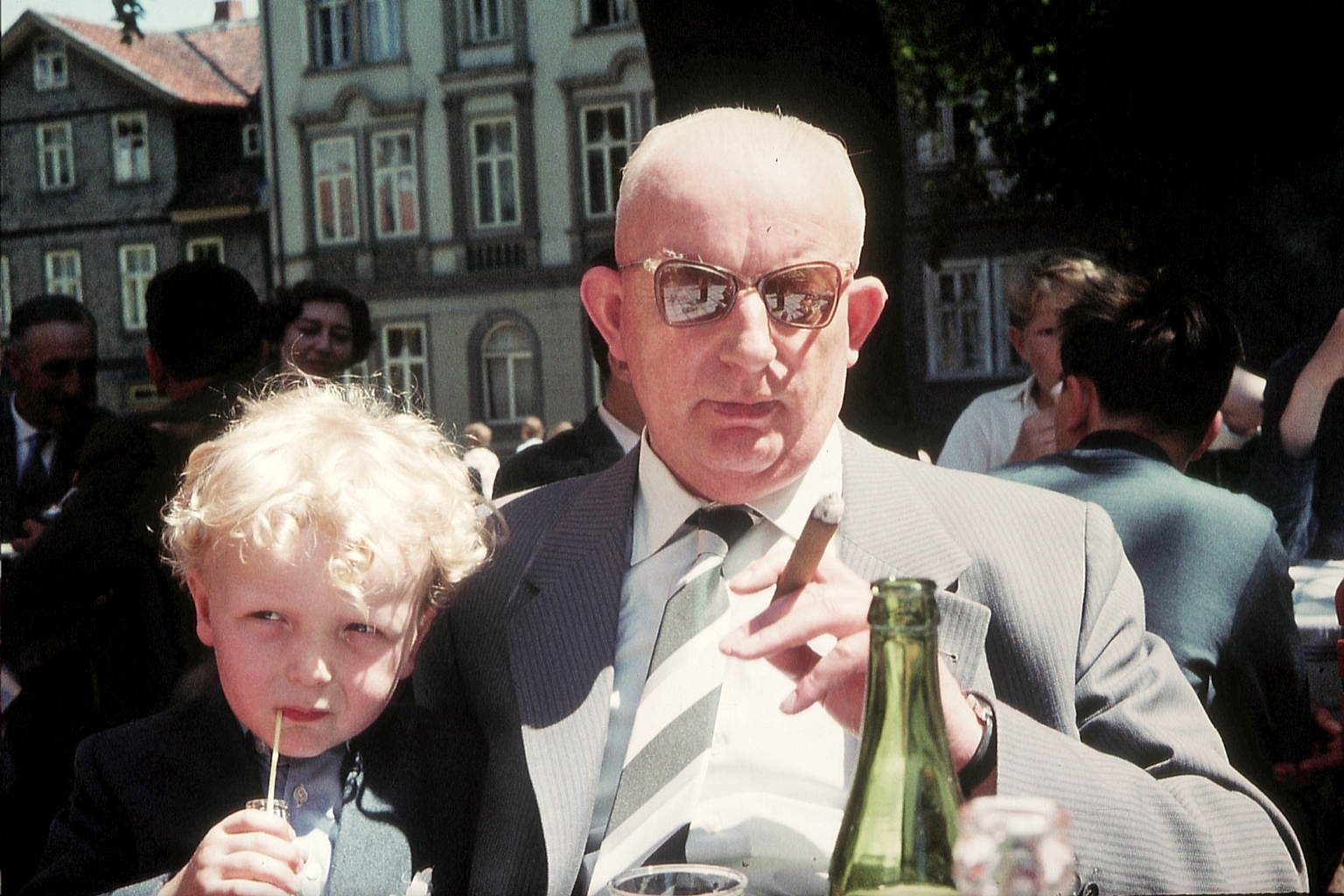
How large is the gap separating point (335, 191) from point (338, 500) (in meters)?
2.64

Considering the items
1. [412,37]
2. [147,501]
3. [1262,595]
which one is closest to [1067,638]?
[1262,595]

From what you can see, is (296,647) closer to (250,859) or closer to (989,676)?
(250,859)

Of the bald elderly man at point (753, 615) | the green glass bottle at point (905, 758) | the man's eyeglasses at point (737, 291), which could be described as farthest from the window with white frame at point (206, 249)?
the green glass bottle at point (905, 758)

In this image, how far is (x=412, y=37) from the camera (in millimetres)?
4285

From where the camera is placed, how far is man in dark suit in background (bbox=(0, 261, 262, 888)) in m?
2.64

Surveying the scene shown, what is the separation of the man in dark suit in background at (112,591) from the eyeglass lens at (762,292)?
4.34ft

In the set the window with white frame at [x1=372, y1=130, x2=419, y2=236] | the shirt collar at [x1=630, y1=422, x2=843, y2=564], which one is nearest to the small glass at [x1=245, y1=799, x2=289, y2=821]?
the shirt collar at [x1=630, y1=422, x2=843, y2=564]

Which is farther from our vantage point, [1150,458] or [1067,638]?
[1150,458]

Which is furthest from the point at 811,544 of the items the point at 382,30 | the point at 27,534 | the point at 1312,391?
the point at 382,30

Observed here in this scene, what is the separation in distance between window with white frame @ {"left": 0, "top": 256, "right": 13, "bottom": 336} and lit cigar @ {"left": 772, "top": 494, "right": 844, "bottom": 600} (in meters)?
2.73

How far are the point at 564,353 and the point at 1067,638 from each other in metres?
3.50

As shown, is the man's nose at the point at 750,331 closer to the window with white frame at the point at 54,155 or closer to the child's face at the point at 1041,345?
the child's face at the point at 1041,345

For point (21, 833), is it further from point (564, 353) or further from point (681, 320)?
point (564, 353)

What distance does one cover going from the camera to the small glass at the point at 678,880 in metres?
1.21
